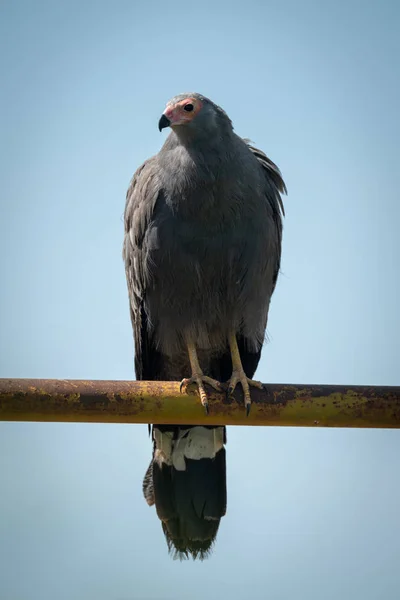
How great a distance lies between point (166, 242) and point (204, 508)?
1.82m

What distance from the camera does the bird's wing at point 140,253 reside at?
5.62 metres

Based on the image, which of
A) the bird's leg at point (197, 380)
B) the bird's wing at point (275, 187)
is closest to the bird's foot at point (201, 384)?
the bird's leg at point (197, 380)

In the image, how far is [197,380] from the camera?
495cm

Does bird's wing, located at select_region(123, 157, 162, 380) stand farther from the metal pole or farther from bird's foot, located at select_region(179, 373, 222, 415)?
the metal pole

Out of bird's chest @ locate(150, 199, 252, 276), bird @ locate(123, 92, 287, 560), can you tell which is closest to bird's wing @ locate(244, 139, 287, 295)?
bird @ locate(123, 92, 287, 560)

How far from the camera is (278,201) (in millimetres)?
5883

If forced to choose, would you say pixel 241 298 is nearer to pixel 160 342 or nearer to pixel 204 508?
pixel 160 342

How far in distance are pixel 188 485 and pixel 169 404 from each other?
4.89 ft

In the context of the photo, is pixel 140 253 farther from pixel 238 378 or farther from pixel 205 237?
pixel 238 378

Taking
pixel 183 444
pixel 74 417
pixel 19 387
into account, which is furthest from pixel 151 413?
pixel 183 444

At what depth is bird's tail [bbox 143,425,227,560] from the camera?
5.25m

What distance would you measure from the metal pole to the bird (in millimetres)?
878

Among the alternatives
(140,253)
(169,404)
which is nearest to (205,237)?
(140,253)

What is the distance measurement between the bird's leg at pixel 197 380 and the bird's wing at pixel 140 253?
39 cm
